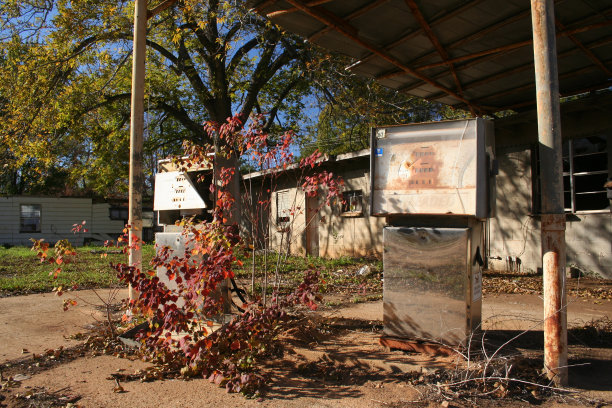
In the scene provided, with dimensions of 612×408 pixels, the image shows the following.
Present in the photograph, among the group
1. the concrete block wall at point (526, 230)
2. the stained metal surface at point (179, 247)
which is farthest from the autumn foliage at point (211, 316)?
the concrete block wall at point (526, 230)

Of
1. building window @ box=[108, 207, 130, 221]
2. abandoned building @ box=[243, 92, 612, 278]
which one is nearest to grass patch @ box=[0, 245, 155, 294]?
abandoned building @ box=[243, 92, 612, 278]

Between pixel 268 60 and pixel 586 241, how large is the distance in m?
11.2

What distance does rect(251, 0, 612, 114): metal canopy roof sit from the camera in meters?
5.18

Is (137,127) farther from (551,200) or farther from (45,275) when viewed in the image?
(45,275)

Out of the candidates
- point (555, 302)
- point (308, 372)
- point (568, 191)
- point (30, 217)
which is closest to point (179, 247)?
point (308, 372)

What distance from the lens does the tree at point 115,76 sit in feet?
38.1

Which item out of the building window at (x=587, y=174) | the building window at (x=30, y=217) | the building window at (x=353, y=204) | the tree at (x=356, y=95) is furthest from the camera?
the building window at (x=30, y=217)

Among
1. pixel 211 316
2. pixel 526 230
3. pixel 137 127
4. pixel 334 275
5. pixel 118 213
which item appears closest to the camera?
pixel 211 316

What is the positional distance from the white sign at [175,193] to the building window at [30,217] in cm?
2345

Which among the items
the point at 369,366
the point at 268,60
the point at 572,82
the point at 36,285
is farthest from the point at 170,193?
the point at 268,60

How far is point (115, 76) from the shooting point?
1591 cm

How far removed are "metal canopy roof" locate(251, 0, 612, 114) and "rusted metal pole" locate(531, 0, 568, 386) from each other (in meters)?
1.66

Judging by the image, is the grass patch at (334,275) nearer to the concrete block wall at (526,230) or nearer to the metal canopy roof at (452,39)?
the concrete block wall at (526,230)

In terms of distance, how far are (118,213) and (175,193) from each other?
2460 cm
